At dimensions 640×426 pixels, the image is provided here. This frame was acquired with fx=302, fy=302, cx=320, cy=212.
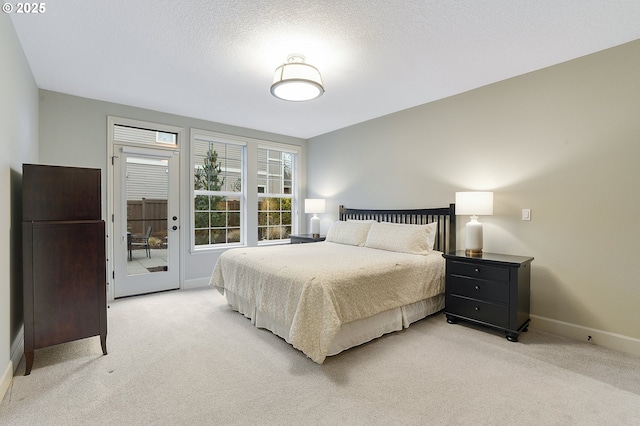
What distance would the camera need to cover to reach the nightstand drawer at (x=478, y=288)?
2.77m

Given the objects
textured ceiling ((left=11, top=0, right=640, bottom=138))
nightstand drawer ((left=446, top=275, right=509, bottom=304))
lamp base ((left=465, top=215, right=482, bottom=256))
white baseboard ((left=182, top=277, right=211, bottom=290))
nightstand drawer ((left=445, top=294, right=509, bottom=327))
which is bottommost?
white baseboard ((left=182, top=277, right=211, bottom=290))

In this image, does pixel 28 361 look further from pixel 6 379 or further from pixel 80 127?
pixel 80 127

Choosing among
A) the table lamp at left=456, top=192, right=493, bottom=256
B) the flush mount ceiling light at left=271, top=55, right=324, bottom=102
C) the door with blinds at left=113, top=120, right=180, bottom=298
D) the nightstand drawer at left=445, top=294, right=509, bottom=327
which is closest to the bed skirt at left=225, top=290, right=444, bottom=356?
the nightstand drawer at left=445, top=294, right=509, bottom=327

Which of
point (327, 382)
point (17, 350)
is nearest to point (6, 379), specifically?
point (17, 350)

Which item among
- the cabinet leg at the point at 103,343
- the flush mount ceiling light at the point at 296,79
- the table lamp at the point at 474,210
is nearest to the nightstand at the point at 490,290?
the table lamp at the point at 474,210

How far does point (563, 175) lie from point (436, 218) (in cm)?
136

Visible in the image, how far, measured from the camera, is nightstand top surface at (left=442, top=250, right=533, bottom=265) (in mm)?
2790

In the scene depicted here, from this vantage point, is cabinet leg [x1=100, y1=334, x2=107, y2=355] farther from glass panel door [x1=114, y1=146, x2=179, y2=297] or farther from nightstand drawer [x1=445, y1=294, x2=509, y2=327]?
nightstand drawer [x1=445, y1=294, x2=509, y2=327]

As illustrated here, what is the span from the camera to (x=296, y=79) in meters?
2.46

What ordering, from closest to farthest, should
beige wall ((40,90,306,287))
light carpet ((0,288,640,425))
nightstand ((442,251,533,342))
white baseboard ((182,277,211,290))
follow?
light carpet ((0,288,640,425)), nightstand ((442,251,533,342)), beige wall ((40,90,306,287)), white baseboard ((182,277,211,290))

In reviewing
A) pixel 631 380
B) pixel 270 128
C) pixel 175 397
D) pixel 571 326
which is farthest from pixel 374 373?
pixel 270 128

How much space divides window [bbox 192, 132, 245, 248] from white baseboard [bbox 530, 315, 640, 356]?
4.25 m

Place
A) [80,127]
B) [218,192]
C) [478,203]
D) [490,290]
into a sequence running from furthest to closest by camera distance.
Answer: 1. [218,192]
2. [80,127]
3. [478,203]
4. [490,290]

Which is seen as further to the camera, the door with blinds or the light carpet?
the door with blinds
